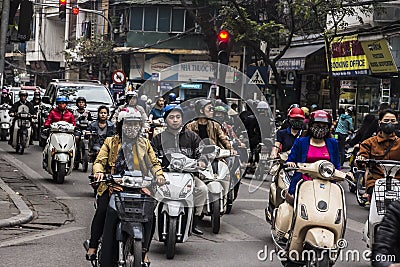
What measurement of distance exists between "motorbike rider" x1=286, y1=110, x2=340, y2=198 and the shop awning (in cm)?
2248

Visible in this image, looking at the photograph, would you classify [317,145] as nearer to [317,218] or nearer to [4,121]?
[317,218]

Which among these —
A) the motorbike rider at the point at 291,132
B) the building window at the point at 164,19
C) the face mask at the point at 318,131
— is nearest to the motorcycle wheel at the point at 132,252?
the face mask at the point at 318,131

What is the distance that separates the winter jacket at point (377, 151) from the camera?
9773 mm

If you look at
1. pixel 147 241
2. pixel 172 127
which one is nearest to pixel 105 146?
pixel 147 241

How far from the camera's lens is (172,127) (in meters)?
9.76

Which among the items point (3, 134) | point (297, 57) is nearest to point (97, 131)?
point (3, 134)

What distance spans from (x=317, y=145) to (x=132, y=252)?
8.18ft

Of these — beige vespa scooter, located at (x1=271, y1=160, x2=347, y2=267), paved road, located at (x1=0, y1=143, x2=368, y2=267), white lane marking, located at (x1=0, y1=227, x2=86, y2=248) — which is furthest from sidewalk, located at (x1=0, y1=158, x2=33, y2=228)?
beige vespa scooter, located at (x1=271, y1=160, x2=347, y2=267)

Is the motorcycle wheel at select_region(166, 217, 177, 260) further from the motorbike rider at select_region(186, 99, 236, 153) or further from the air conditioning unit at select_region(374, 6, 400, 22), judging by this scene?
the air conditioning unit at select_region(374, 6, 400, 22)

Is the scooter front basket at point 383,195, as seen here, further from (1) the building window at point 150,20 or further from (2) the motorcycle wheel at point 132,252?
(1) the building window at point 150,20

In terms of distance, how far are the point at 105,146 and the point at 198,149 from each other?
8.02 feet

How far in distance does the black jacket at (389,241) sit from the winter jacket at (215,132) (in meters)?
7.66

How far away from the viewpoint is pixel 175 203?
9117 mm

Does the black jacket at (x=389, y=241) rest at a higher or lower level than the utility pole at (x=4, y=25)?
lower
